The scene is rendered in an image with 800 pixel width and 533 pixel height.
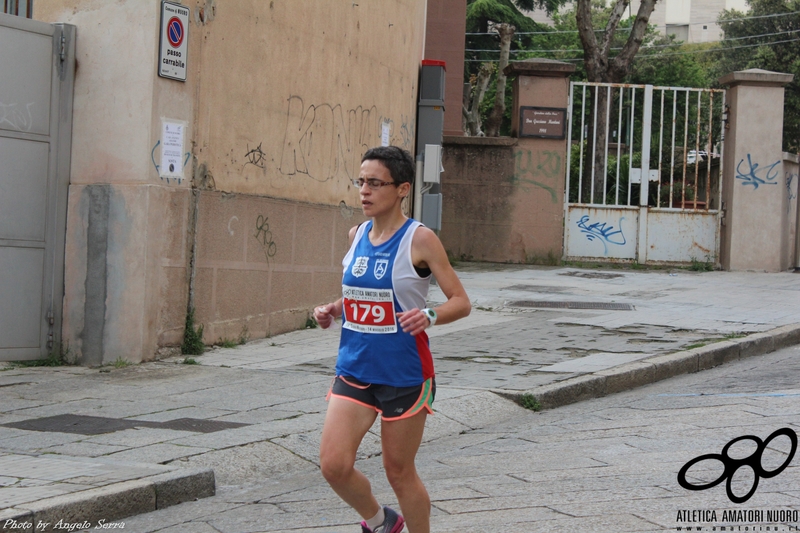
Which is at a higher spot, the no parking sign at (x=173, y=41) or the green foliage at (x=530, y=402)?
the no parking sign at (x=173, y=41)

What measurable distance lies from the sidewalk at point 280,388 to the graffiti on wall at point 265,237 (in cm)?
90

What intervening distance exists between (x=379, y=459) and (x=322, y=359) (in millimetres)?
2915

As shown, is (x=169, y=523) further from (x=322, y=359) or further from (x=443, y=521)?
(x=322, y=359)

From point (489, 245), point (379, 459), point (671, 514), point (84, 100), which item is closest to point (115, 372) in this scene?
point (84, 100)

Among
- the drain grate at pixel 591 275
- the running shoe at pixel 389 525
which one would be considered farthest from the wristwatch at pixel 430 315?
the drain grate at pixel 591 275

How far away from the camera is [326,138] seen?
10664 mm

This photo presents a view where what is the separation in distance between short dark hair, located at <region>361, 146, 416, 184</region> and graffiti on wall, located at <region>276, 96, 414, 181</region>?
6.06 m

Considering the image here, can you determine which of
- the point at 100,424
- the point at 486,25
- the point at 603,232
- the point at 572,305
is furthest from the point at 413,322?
the point at 486,25

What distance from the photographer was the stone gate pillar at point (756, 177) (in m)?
16.6

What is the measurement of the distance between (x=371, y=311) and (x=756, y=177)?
14.4 metres

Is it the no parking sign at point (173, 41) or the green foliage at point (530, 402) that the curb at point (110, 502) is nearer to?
the green foliage at point (530, 402)

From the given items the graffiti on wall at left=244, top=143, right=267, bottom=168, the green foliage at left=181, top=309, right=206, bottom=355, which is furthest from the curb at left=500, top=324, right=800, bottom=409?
the graffiti on wall at left=244, top=143, right=267, bottom=168

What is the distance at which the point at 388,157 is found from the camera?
3.87 metres

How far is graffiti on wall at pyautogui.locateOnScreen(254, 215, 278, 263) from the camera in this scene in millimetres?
9570
